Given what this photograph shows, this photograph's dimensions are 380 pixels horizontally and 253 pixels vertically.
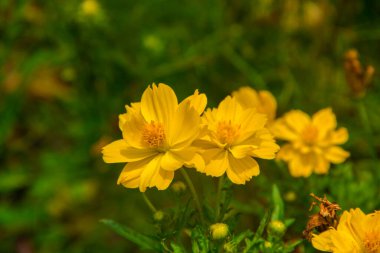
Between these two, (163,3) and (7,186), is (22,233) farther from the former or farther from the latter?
(163,3)

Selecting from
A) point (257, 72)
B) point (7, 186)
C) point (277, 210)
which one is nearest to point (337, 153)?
point (277, 210)

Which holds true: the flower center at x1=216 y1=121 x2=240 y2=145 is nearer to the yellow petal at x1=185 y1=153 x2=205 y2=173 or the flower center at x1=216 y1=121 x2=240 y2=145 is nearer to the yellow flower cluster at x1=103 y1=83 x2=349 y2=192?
the yellow flower cluster at x1=103 y1=83 x2=349 y2=192

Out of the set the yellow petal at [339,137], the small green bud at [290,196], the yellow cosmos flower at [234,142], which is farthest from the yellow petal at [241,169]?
the yellow petal at [339,137]

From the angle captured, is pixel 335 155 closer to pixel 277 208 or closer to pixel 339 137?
pixel 339 137

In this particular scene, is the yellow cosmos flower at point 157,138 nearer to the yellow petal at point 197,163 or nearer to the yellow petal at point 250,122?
the yellow petal at point 197,163

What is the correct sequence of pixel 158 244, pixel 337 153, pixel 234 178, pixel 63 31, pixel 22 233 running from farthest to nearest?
1. pixel 22 233
2. pixel 63 31
3. pixel 337 153
4. pixel 158 244
5. pixel 234 178

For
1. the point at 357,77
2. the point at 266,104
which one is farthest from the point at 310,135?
the point at 357,77
